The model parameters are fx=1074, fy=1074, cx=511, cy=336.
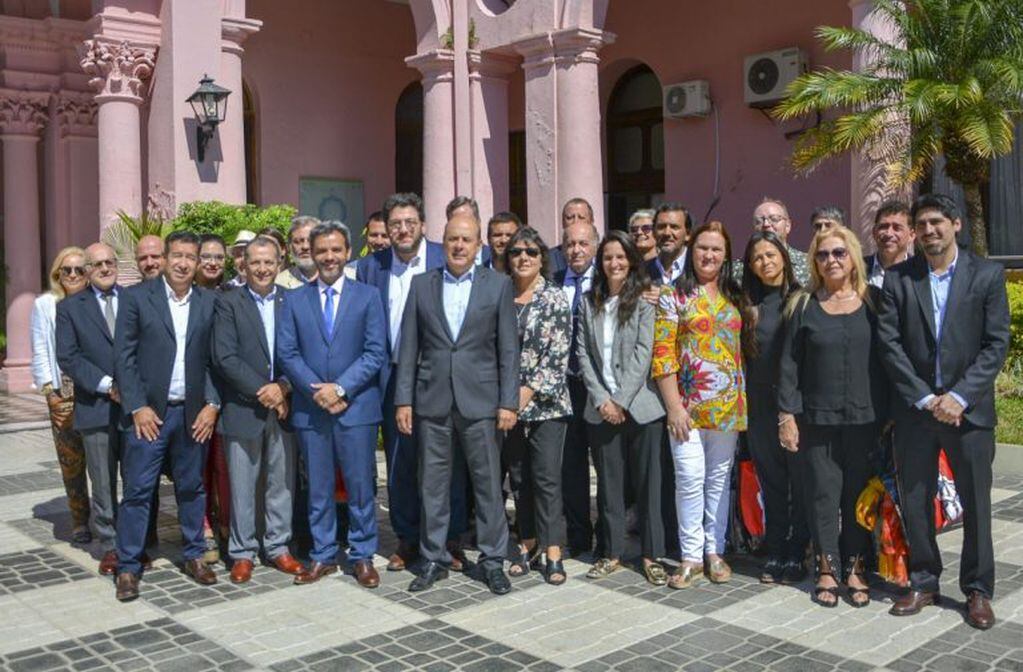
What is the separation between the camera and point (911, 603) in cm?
508

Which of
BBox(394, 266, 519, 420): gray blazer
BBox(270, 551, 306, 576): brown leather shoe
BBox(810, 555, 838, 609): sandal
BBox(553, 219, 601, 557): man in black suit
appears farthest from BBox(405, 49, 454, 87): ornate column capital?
BBox(810, 555, 838, 609): sandal

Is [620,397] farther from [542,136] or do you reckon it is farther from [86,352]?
[542,136]

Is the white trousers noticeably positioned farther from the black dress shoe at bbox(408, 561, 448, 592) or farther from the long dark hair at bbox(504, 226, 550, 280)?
the black dress shoe at bbox(408, 561, 448, 592)

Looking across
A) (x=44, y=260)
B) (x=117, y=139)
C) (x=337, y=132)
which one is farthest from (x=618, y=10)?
(x=44, y=260)

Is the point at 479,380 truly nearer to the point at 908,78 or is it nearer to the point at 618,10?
the point at 908,78

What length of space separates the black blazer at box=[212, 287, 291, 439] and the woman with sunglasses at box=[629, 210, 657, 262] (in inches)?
86.5

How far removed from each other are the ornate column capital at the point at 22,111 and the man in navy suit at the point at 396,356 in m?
11.4

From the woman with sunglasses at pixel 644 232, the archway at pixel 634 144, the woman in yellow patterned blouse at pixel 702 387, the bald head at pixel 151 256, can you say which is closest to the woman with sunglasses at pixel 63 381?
the bald head at pixel 151 256

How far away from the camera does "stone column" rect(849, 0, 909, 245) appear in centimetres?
975

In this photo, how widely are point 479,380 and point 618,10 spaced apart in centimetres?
1053

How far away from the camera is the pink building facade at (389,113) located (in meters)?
11.4

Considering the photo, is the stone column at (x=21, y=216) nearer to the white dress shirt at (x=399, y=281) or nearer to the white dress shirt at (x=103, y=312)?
the white dress shirt at (x=103, y=312)

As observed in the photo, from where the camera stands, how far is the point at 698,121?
14.2 meters

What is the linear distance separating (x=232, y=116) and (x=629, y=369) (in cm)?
713
